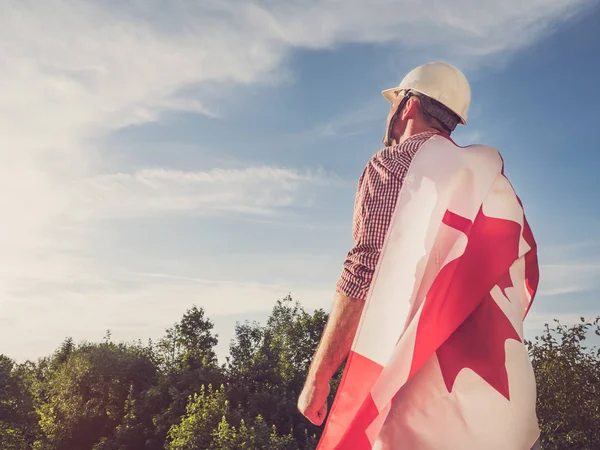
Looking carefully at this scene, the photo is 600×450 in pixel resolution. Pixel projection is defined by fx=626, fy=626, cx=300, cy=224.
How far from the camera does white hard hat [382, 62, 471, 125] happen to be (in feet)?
8.36

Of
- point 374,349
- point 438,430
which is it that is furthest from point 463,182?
point 438,430

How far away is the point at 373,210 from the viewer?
7.51 feet

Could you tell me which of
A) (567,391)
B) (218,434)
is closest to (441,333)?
(567,391)

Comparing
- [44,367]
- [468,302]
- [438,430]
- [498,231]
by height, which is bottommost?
[438,430]

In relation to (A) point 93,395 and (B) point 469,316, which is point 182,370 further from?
(B) point 469,316

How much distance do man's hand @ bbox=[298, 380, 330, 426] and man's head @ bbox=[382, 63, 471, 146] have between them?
3.41ft

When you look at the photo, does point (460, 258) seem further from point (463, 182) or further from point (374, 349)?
point (374, 349)

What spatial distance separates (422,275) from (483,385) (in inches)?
16.5

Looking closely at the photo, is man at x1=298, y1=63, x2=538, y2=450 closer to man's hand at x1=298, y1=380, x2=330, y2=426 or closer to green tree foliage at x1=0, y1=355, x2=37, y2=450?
man's hand at x1=298, y1=380, x2=330, y2=426

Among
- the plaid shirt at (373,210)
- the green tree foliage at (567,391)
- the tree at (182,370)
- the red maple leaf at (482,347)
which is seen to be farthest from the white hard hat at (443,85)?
the tree at (182,370)

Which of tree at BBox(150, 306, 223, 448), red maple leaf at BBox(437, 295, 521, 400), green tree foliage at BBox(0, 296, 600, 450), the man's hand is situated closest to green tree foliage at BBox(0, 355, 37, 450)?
green tree foliage at BBox(0, 296, 600, 450)

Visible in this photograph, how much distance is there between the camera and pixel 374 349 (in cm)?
212

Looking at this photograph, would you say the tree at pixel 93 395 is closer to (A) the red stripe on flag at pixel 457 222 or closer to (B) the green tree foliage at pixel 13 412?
(B) the green tree foliage at pixel 13 412

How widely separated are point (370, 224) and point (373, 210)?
6 cm
